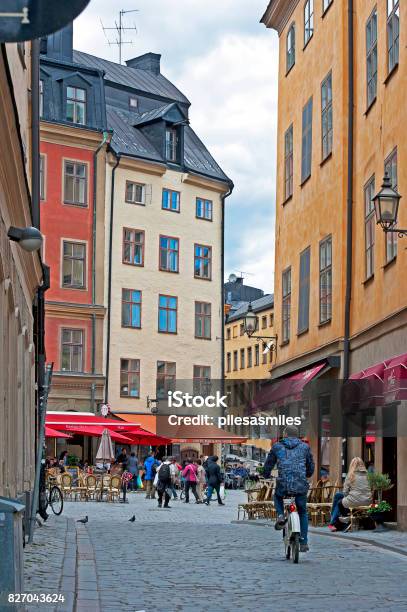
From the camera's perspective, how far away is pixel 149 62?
220ft

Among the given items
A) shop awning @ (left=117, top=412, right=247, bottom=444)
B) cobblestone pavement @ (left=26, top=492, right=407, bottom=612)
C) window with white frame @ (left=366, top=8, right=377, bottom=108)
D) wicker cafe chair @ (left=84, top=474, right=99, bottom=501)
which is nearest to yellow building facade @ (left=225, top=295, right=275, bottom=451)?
shop awning @ (left=117, top=412, right=247, bottom=444)

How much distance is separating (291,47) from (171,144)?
26.7 meters

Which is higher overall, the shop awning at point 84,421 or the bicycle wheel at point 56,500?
the shop awning at point 84,421

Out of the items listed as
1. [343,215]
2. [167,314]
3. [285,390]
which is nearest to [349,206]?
[343,215]

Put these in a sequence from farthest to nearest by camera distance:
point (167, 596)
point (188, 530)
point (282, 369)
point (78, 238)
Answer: point (78, 238), point (282, 369), point (188, 530), point (167, 596)

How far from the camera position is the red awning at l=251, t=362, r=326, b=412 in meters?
26.1

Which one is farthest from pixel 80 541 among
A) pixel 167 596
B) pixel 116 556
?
pixel 167 596

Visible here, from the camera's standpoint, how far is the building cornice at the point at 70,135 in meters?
51.2

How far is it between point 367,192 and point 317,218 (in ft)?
12.4

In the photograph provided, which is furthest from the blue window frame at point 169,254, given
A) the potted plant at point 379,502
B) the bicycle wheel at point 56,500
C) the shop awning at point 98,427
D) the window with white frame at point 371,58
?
the potted plant at point 379,502

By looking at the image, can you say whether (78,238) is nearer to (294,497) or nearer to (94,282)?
(94,282)

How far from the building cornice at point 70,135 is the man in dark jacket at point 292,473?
120 ft

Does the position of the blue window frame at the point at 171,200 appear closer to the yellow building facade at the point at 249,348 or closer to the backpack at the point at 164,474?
the backpack at the point at 164,474

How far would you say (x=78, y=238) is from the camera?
5266cm
